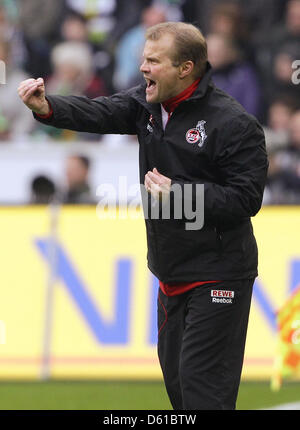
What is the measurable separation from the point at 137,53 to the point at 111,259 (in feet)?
12.7

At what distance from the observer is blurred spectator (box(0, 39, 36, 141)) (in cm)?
1188

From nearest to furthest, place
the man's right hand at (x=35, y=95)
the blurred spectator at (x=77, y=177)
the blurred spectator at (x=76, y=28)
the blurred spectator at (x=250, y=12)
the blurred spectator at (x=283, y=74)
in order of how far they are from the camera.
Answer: the man's right hand at (x=35, y=95) → the blurred spectator at (x=77, y=177) → the blurred spectator at (x=283, y=74) → the blurred spectator at (x=250, y=12) → the blurred spectator at (x=76, y=28)

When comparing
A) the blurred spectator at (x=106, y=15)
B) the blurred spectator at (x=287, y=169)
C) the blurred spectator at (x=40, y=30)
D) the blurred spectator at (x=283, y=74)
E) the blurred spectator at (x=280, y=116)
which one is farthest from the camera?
the blurred spectator at (x=40, y=30)

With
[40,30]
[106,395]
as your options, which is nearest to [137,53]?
[40,30]

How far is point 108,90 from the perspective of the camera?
12.0 m

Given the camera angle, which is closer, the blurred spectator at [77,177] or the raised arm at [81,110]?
the raised arm at [81,110]

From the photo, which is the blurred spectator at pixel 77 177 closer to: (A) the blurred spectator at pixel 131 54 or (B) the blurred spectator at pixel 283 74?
(A) the blurred spectator at pixel 131 54

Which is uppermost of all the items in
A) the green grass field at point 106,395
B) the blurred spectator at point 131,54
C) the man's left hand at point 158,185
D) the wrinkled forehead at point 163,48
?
the blurred spectator at point 131,54

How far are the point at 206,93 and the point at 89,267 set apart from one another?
11.9 ft

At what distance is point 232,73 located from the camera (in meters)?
11.0

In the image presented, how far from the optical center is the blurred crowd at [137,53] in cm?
1090

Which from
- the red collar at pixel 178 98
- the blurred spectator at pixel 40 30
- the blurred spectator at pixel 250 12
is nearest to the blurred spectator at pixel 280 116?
the blurred spectator at pixel 250 12

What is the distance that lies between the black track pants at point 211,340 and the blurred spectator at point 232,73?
5656mm

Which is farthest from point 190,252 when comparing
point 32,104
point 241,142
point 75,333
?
point 75,333
